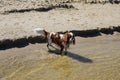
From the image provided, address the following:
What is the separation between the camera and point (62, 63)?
10281mm

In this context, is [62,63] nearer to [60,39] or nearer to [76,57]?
[76,57]

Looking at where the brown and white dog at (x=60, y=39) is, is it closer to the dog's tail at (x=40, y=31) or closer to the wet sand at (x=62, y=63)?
the dog's tail at (x=40, y=31)

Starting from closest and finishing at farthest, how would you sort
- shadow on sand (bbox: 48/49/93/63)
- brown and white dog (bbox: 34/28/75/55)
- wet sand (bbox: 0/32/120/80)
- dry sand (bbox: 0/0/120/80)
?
1. wet sand (bbox: 0/32/120/80)
2. dry sand (bbox: 0/0/120/80)
3. brown and white dog (bbox: 34/28/75/55)
4. shadow on sand (bbox: 48/49/93/63)

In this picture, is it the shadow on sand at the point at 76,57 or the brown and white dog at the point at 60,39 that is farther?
the shadow on sand at the point at 76,57

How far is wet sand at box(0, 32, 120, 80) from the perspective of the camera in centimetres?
946

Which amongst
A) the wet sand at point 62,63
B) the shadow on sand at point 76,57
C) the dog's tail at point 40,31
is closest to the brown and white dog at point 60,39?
the dog's tail at point 40,31

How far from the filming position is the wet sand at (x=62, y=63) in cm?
946

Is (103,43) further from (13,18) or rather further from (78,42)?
(13,18)

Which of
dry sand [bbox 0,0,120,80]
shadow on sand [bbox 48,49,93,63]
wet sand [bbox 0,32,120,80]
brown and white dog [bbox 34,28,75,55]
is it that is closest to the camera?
wet sand [bbox 0,32,120,80]

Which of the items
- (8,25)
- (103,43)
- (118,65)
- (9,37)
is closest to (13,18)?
(8,25)

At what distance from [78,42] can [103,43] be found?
36.9 inches

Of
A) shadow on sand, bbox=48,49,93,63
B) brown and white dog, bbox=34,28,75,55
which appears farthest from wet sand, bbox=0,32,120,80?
brown and white dog, bbox=34,28,75,55

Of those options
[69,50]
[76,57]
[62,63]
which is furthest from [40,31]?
[76,57]

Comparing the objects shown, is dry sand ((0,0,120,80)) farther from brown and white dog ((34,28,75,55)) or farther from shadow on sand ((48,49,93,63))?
brown and white dog ((34,28,75,55))
